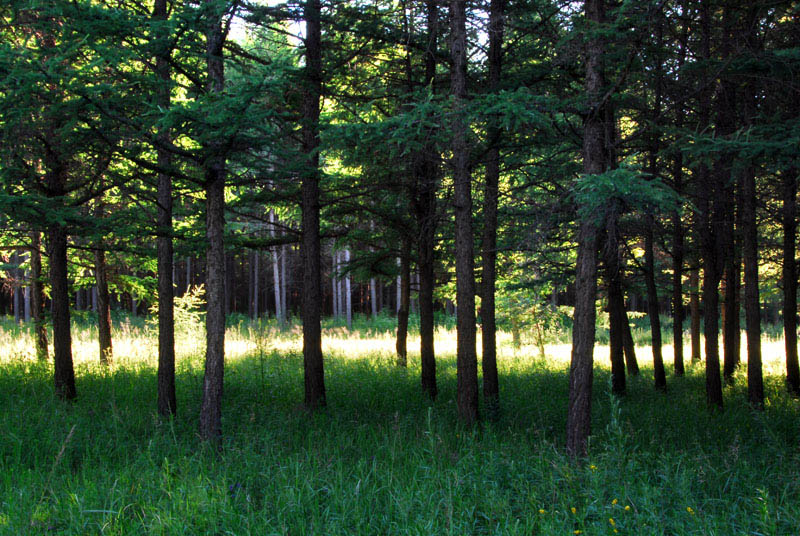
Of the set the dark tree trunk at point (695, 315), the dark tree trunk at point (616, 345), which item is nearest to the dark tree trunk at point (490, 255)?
the dark tree trunk at point (616, 345)

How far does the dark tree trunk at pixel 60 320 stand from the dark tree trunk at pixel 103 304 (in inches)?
119

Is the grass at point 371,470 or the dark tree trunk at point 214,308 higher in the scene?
the dark tree trunk at point 214,308

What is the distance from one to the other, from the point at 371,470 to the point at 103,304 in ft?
33.8

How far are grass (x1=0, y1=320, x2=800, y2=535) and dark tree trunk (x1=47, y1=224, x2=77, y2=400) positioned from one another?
0.46 metres

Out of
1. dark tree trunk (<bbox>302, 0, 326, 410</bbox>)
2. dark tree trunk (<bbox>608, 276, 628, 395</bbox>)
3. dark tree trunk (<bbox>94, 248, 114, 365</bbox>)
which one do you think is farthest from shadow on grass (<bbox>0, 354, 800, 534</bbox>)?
dark tree trunk (<bbox>94, 248, 114, 365</bbox>)

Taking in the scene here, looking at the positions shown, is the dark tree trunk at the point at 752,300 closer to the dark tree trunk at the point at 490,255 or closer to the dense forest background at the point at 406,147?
the dense forest background at the point at 406,147

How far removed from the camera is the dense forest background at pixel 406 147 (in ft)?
19.6

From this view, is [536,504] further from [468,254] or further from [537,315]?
[537,315]

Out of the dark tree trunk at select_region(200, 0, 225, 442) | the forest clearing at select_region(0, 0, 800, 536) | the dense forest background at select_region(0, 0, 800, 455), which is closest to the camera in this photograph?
the forest clearing at select_region(0, 0, 800, 536)

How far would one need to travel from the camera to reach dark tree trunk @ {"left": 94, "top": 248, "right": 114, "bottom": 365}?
12.6m

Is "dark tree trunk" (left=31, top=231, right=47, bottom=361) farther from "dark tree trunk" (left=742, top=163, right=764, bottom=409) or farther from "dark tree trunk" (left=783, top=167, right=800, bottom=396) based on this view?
"dark tree trunk" (left=783, top=167, right=800, bottom=396)

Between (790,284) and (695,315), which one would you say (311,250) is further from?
(695,315)

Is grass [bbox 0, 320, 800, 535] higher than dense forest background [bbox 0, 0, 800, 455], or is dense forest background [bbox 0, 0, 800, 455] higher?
dense forest background [bbox 0, 0, 800, 455]

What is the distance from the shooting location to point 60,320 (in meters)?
9.42
